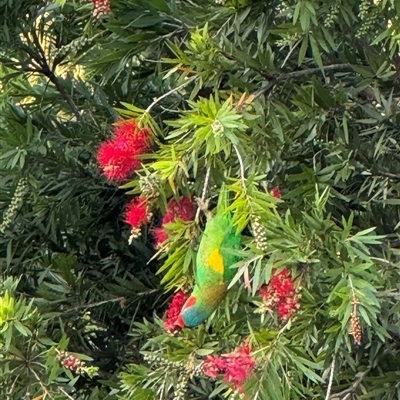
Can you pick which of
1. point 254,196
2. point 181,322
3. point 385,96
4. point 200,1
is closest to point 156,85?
point 200,1

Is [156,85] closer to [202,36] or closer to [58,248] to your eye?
[58,248]

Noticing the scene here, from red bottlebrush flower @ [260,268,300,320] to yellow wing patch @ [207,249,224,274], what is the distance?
0.08 m

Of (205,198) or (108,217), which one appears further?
(108,217)

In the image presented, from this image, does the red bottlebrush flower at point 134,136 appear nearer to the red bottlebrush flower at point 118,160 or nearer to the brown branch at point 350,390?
the red bottlebrush flower at point 118,160

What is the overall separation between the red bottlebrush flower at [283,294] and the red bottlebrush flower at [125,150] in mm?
275

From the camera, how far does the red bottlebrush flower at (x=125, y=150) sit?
1114 millimetres

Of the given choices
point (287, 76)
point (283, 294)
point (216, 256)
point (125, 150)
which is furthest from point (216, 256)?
point (287, 76)

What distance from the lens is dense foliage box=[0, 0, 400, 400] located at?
1073 mm

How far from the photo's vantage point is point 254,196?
1.01 metres

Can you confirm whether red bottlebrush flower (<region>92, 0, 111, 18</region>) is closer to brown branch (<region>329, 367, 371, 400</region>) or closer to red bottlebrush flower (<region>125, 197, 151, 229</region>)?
red bottlebrush flower (<region>125, 197, 151, 229</region>)

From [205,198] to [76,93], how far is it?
875mm

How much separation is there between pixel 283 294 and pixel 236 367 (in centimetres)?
12

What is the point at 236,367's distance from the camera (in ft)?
3.43

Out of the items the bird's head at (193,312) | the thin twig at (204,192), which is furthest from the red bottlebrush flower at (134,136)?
the bird's head at (193,312)
